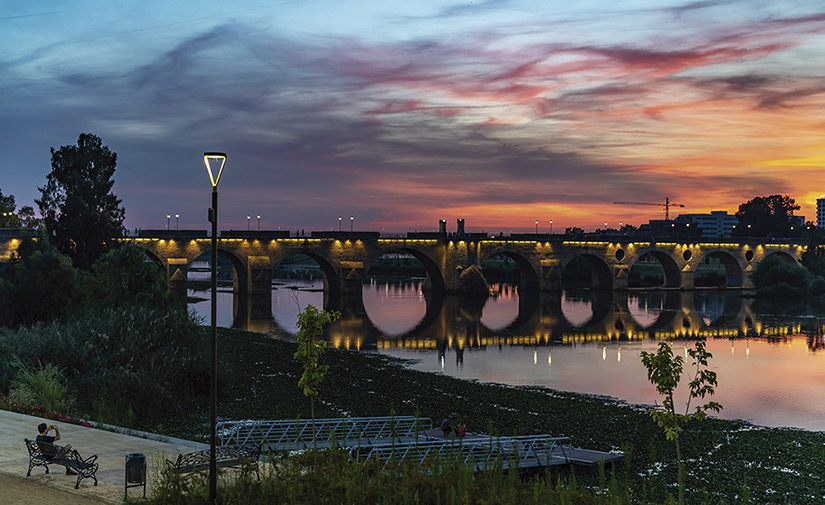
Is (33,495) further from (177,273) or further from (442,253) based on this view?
(442,253)

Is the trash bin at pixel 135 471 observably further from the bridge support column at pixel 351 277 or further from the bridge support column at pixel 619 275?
the bridge support column at pixel 619 275

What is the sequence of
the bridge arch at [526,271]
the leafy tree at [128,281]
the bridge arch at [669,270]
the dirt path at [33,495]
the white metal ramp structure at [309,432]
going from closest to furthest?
the dirt path at [33,495] < the white metal ramp structure at [309,432] < the leafy tree at [128,281] < the bridge arch at [526,271] < the bridge arch at [669,270]

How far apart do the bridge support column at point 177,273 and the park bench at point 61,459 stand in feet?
203

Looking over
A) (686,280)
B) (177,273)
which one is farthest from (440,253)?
(686,280)

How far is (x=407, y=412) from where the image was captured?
2703 cm

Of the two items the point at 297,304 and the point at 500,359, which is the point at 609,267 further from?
the point at 500,359

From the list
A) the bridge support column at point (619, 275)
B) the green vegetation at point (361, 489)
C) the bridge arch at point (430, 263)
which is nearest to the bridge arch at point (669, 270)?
the bridge support column at point (619, 275)

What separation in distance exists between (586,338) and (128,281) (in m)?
33.6

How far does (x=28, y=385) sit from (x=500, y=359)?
28.1 m

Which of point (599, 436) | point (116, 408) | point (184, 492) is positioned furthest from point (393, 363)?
point (184, 492)

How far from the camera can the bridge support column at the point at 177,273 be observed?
7500 cm

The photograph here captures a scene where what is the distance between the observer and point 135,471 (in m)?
12.9

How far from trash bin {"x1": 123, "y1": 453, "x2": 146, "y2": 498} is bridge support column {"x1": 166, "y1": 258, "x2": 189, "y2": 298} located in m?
63.8

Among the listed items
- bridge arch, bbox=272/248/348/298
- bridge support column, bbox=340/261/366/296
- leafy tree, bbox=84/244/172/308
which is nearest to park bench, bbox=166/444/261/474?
leafy tree, bbox=84/244/172/308
